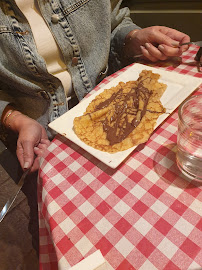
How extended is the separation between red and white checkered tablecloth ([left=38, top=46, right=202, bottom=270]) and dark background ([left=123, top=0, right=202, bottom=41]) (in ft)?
5.43

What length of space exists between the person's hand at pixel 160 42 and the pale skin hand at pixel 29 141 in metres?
0.83

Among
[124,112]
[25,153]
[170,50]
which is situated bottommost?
[25,153]

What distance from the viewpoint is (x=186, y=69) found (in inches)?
44.4

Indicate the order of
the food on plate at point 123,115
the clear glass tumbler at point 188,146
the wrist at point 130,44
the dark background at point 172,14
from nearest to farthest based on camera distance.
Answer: the clear glass tumbler at point 188,146, the food on plate at point 123,115, the wrist at point 130,44, the dark background at point 172,14

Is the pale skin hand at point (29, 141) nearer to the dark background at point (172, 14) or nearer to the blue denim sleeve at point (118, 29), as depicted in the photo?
the blue denim sleeve at point (118, 29)

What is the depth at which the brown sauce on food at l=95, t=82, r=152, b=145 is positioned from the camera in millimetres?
871

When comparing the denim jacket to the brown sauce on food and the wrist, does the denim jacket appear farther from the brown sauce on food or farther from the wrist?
the brown sauce on food

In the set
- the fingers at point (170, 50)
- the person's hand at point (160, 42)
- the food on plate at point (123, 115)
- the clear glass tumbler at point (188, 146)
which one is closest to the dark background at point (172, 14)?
the person's hand at point (160, 42)

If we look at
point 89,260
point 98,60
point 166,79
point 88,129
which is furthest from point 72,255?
point 98,60

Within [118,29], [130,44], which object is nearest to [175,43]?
[130,44]

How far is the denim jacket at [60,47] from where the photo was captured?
1.13m

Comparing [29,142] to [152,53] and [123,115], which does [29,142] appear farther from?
[152,53]

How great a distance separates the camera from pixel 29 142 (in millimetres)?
1140

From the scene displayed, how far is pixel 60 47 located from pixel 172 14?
4.77ft
